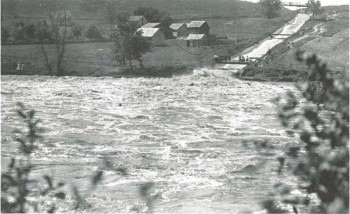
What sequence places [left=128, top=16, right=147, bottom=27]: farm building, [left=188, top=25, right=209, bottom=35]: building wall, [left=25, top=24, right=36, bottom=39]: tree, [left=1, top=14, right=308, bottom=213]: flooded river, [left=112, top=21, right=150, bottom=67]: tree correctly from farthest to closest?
1. [left=188, top=25, right=209, bottom=35]: building wall
2. [left=128, top=16, right=147, bottom=27]: farm building
3. [left=25, top=24, right=36, bottom=39]: tree
4. [left=112, top=21, right=150, bottom=67]: tree
5. [left=1, top=14, right=308, bottom=213]: flooded river

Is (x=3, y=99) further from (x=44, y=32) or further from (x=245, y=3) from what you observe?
(x=245, y=3)

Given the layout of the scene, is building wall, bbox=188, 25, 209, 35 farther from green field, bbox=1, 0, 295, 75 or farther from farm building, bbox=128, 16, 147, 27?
farm building, bbox=128, 16, 147, 27

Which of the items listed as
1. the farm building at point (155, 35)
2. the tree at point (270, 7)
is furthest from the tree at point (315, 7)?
the farm building at point (155, 35)

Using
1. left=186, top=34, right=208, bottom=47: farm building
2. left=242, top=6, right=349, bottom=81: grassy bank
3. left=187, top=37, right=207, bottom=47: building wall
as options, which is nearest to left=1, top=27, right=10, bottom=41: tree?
left=186, top=34, right=208, bottom=47: farm building

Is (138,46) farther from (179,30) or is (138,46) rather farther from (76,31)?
(179,30)

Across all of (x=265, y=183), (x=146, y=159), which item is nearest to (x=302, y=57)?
(x=265, y=183)
